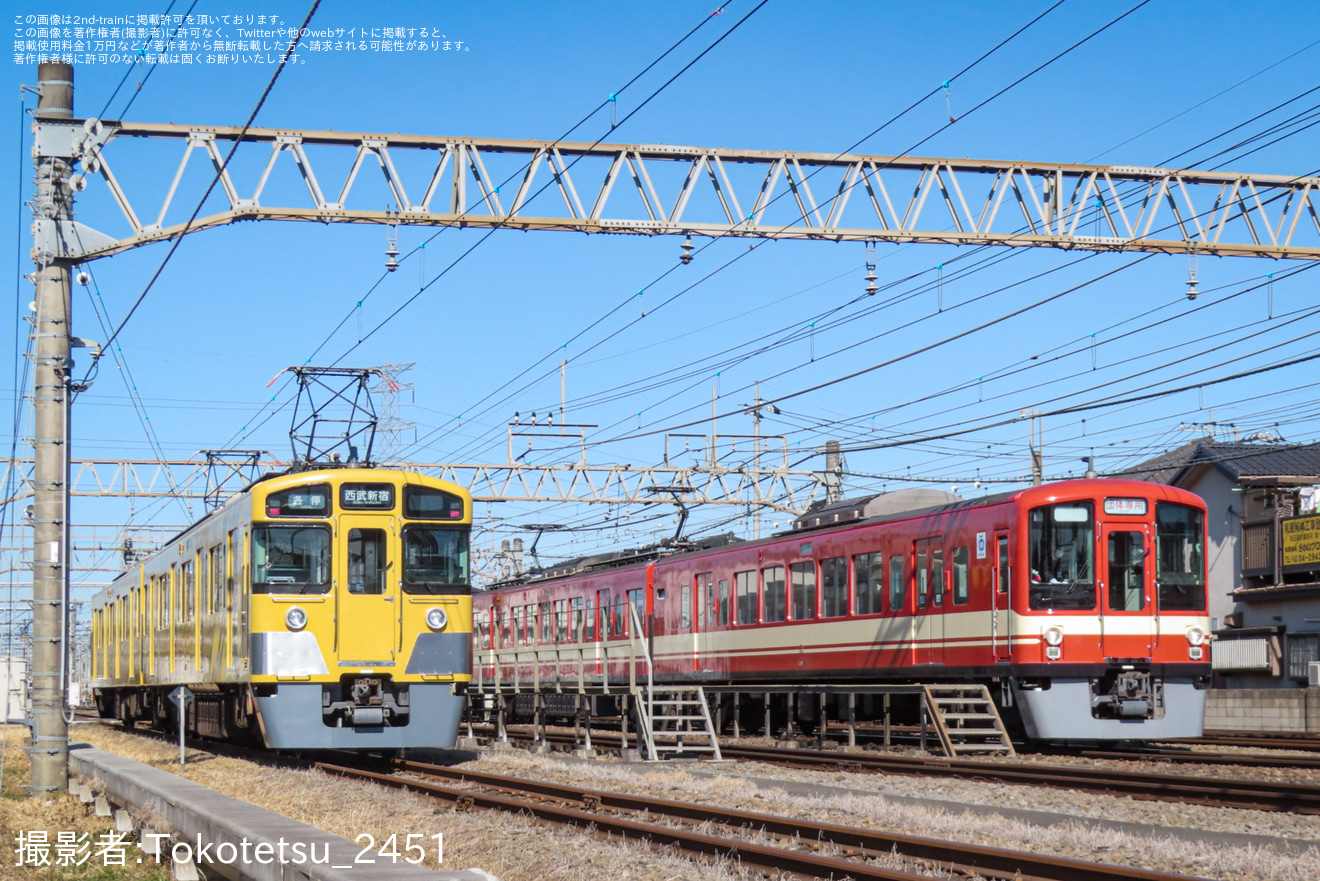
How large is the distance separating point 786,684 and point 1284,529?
15769mm

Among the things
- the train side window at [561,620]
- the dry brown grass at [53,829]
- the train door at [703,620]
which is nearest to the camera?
the dry brown grass at [53,829]

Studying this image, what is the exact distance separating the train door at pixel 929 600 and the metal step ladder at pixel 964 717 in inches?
22.5

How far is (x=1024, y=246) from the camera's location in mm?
18500

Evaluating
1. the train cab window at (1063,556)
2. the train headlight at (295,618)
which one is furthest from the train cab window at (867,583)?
the train headlight at (295,618)

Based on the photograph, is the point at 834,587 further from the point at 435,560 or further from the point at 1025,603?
the point at 435,560

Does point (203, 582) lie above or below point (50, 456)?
below

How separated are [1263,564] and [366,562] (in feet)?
79.2

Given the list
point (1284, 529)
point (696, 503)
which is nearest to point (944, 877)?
point (1284, 529)

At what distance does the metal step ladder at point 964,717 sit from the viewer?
707 inches

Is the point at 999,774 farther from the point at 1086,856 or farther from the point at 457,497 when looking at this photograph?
the point at 457,497

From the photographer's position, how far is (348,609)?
679 inches

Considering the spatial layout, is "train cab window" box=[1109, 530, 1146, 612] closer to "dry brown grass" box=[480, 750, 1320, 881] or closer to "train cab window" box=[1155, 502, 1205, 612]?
"train cab window" box=[1155, 502, 1205, 612]

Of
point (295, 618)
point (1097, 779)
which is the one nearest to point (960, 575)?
point (1097, 779)

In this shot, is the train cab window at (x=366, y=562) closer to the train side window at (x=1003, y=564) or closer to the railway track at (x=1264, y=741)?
the train side window at (x=1003, y=564)
